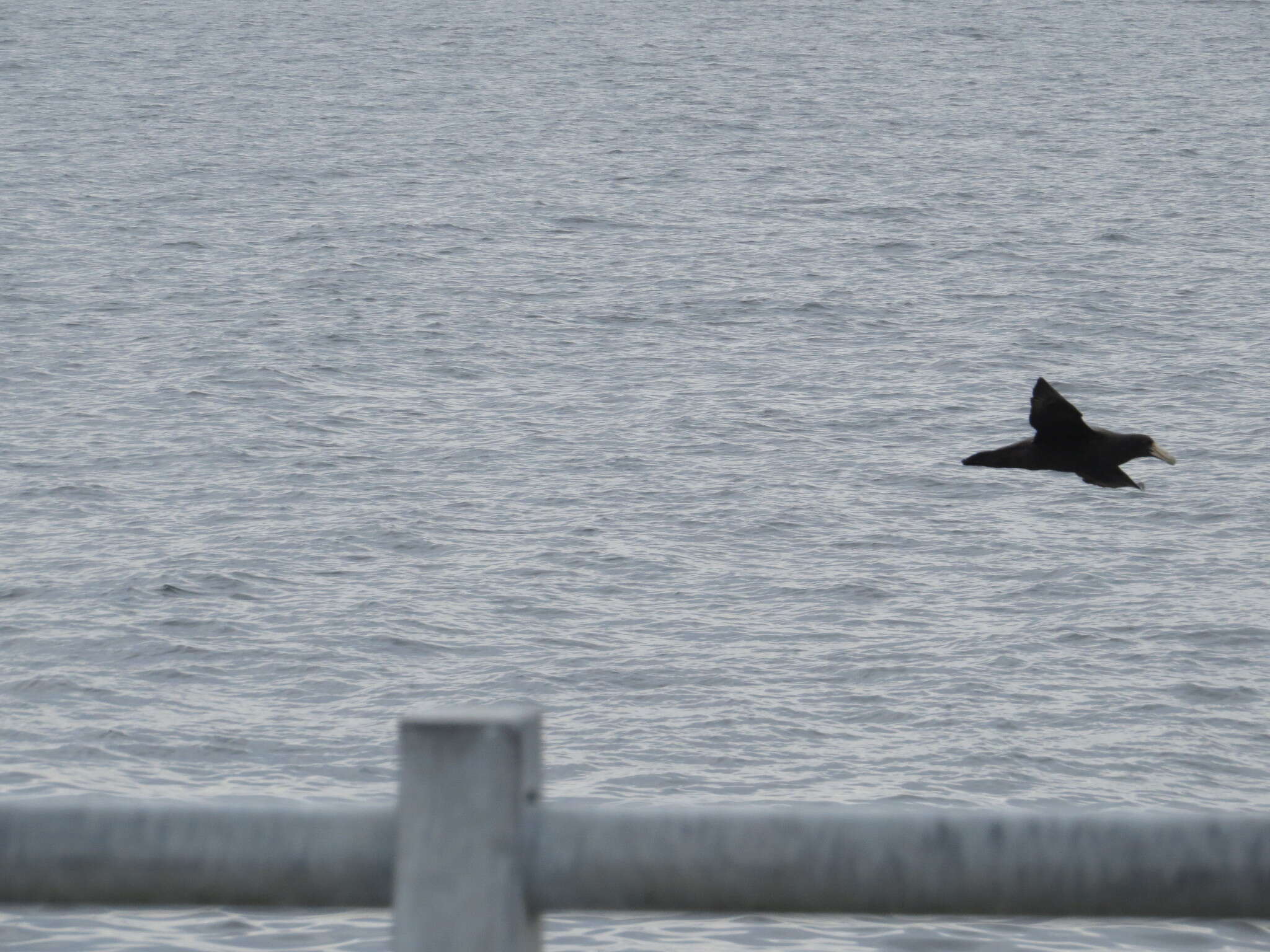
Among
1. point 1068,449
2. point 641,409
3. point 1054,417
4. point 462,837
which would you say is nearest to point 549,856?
point 462,837

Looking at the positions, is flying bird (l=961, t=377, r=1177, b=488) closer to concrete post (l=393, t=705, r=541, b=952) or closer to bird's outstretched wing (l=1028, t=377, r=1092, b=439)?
bird's outstretched wing (l=1028, t=377, r=1092, b=439)

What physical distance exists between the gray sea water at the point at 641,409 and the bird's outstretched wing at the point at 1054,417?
10.7ft

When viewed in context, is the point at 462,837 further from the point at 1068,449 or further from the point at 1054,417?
the point at 1068,449

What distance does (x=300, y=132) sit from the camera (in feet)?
128

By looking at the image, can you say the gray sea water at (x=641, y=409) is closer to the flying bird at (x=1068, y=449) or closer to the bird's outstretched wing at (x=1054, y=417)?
the flying bird at (x=1068, y=449)

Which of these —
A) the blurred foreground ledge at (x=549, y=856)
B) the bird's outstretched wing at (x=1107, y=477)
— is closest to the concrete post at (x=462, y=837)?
the blurred foreground ledge at (x=549, y=856)

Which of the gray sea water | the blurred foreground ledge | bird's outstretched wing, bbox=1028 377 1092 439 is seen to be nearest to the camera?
the blurred foreground ledge

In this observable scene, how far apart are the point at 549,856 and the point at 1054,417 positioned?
19.6 ft

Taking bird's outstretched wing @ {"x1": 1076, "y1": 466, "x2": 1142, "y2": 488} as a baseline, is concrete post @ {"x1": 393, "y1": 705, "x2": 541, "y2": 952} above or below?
below

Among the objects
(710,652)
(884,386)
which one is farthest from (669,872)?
(884,386)

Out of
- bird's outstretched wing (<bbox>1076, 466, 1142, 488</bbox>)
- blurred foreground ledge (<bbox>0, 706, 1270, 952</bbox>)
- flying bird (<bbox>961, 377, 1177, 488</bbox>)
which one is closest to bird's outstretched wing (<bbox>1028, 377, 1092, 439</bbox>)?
flying bird (<bbox>961, 377, 1177, 488</bbox>)

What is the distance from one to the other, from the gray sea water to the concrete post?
795cm

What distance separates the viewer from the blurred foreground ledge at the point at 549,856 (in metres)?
1.62

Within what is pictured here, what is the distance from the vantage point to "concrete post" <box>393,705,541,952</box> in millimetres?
1675
